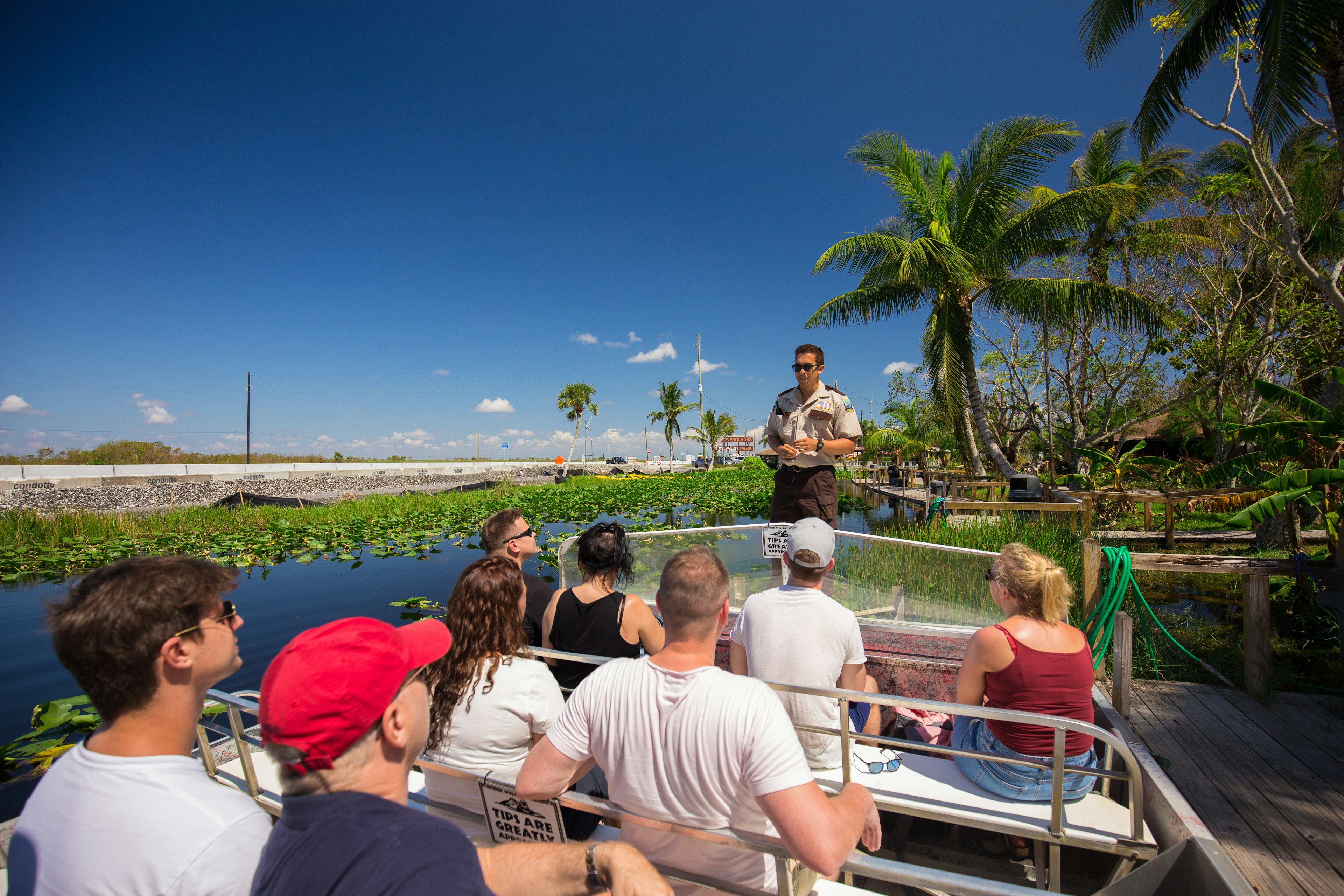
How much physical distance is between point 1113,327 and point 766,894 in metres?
17.0

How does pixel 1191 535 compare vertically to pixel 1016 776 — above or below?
below

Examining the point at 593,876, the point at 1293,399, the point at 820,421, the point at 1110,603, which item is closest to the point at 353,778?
the point at 593,876

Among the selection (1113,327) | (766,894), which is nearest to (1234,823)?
(766,894)

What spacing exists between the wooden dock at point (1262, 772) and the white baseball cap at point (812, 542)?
7.42ft

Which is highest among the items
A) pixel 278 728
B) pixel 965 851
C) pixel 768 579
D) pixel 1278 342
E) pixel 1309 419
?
pixel 1278 342

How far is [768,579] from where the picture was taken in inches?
153

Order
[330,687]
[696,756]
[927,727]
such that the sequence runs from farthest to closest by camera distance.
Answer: [927,727] < [696,756] < [330,687]

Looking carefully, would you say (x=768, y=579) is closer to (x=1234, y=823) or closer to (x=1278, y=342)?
(x=1234, y=823)

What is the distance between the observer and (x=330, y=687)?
1.03 meters

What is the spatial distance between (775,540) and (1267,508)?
4.59 metres

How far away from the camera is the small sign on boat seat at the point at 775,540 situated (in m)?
3.72

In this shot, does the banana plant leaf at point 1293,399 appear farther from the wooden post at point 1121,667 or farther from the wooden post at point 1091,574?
the wooden post at point 1121,667

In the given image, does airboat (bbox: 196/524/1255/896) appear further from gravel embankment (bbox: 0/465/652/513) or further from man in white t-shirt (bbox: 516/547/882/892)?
gravel embankment (bbox: 0/465/652/513)

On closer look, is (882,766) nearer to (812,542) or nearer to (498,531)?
(812,542)
